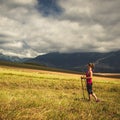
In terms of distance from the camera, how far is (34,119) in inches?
466

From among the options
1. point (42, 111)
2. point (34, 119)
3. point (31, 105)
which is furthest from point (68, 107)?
point (34, 119)

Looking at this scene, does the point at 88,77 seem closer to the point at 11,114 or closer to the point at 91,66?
the point at 91,66

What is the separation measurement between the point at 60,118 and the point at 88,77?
1096 centimetres

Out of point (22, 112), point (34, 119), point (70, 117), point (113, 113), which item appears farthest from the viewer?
point (113, 113)

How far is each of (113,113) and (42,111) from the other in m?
5.00

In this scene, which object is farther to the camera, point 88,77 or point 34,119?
point 88,77

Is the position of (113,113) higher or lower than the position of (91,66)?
lower

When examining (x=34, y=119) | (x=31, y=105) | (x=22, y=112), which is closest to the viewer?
(x=34, y=119)

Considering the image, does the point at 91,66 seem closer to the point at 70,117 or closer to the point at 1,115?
the point at 70,117

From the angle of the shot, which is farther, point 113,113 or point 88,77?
point 88,77

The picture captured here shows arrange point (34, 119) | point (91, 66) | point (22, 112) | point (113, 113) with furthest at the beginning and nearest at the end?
point (91, 66)
point (113, 113)
point (22, 112)
point (34, 119)

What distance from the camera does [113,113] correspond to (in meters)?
16.5

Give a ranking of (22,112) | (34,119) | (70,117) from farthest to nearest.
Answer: (70,117), (22,112), (34,119)

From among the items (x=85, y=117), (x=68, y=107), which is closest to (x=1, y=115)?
(x=85, y=117)
